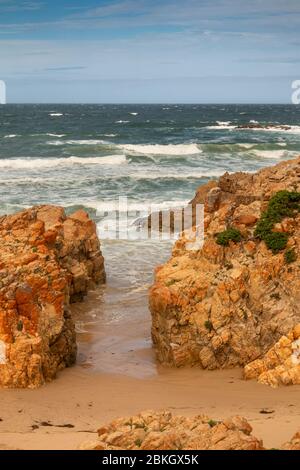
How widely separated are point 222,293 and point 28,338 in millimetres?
3807

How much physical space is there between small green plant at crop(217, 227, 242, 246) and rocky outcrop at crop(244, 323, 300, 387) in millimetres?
2605

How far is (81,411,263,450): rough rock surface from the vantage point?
732 centimetres

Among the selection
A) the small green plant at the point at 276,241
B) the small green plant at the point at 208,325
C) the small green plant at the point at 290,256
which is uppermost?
the small green plant at the point at 276,241

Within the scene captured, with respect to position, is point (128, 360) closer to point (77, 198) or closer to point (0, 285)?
point (0, 285)

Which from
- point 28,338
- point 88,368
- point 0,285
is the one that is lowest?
point 88,368

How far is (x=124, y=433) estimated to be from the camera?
773 centimetres

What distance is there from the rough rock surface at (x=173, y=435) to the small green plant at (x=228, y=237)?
6.08 meters

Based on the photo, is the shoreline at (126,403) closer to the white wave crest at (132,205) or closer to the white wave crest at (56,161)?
the white wave crest at (132,205)

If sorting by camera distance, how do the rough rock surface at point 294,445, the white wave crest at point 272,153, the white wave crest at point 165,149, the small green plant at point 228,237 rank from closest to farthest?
the rough rock surface at point 294,445 → the small green plant at point 228,237 → the white wave crest at point 272,153 → the white wave crest at point 165,149

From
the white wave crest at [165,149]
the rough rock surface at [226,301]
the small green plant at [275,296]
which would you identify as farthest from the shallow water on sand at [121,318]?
the white wave crest at [165,149]

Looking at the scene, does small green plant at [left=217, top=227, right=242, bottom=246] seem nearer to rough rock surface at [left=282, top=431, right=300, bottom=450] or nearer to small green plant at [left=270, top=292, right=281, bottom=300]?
small green plant at [left=270, top=292, right=281, bottom=300]

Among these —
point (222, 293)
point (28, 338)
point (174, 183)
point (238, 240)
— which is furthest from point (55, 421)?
point (174, 183)

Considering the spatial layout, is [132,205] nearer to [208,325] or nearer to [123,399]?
[208,325]

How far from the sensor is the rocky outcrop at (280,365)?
37.8 feet
